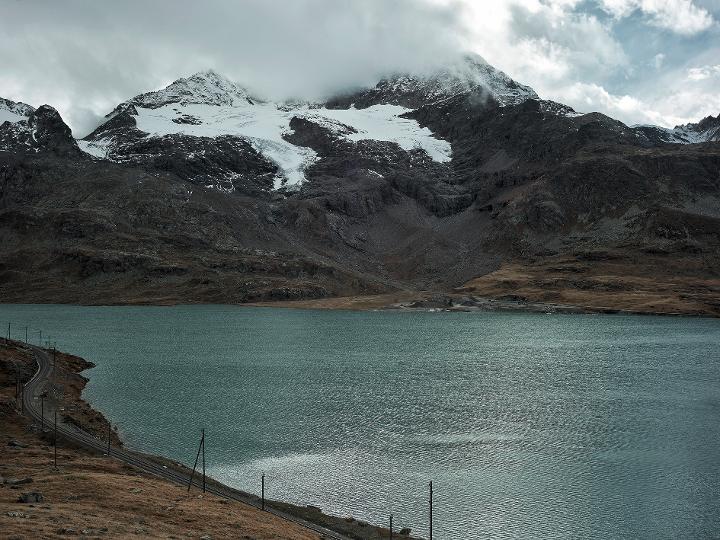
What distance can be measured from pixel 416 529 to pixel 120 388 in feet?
216

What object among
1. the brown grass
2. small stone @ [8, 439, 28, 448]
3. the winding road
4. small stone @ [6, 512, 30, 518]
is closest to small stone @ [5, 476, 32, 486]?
the brown grass

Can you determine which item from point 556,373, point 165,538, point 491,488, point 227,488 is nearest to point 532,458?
point 491,488

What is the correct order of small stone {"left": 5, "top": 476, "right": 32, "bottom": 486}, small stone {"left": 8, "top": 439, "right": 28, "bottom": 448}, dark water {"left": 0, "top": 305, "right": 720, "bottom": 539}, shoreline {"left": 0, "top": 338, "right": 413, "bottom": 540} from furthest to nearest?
small stone {"left": 8, "top": 439, "right": 28, "bottom": 448} < dark water {"left": 0, "top": 305, "right": 720, "bottom": 539} < shoreline {"left": 0, "top": 338, "right": 413, "bottom": 540} < small stone {"left": 5, "top": 476, "right": 32, "bottom": 486}

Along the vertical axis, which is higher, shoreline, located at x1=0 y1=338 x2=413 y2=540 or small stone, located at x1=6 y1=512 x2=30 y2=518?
small stone, located at x1=6 y1=512 x2=30 y2=518

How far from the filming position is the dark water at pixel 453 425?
50.5m

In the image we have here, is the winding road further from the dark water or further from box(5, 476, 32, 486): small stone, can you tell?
box(5, 476, 32, 486): small stone

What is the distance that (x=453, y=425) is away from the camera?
247ft

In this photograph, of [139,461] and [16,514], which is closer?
[16,514]

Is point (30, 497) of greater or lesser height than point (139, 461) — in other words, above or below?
above

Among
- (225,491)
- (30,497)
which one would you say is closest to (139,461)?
(225,491)

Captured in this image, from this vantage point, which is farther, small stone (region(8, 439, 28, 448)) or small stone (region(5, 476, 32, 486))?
small stone (region(8, 439, 28, 448))

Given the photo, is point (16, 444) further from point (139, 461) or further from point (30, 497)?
point (30, 497)

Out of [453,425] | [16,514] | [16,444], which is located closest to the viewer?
[16,514]

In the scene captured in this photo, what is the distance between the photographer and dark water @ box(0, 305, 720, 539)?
50.5 m
